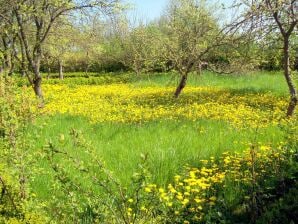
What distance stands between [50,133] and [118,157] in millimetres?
3225

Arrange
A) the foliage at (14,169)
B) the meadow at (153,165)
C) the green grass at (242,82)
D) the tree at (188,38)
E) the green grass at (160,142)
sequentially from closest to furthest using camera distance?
the meadow at (153,165) < the foliage at (14,169) < the green grass at (160,142) < the tree at (188,38) < the green grass at (242,82)

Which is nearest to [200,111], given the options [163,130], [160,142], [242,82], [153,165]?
[163,130]

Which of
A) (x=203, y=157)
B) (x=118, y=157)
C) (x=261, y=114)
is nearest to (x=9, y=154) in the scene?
(x=118, y=157)

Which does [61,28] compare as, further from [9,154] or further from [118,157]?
[9,154]

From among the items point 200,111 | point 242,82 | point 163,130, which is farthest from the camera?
point 242,82

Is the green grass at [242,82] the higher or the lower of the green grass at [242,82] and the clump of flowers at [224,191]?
the higher

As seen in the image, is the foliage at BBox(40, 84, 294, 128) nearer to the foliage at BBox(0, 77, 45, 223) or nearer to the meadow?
the meadow

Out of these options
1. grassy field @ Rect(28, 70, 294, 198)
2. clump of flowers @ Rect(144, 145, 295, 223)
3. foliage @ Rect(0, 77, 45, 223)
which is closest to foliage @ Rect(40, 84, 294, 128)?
grassy field @ Rect(28, 70, 294, 198)

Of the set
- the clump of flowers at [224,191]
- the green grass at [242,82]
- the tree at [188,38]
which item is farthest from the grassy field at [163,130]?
the green grass at [242,82]

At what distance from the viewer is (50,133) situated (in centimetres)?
968

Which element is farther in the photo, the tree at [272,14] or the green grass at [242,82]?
the green grass at [242,82]

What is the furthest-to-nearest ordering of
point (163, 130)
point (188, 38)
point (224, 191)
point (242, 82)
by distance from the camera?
point (242, 82), point (188, 38), point (163, 130), point (224, 191)

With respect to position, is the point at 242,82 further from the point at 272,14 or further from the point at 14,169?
the point at 14,169

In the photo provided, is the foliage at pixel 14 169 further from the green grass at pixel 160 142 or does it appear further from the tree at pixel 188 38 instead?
the tree at pixel 188 38
